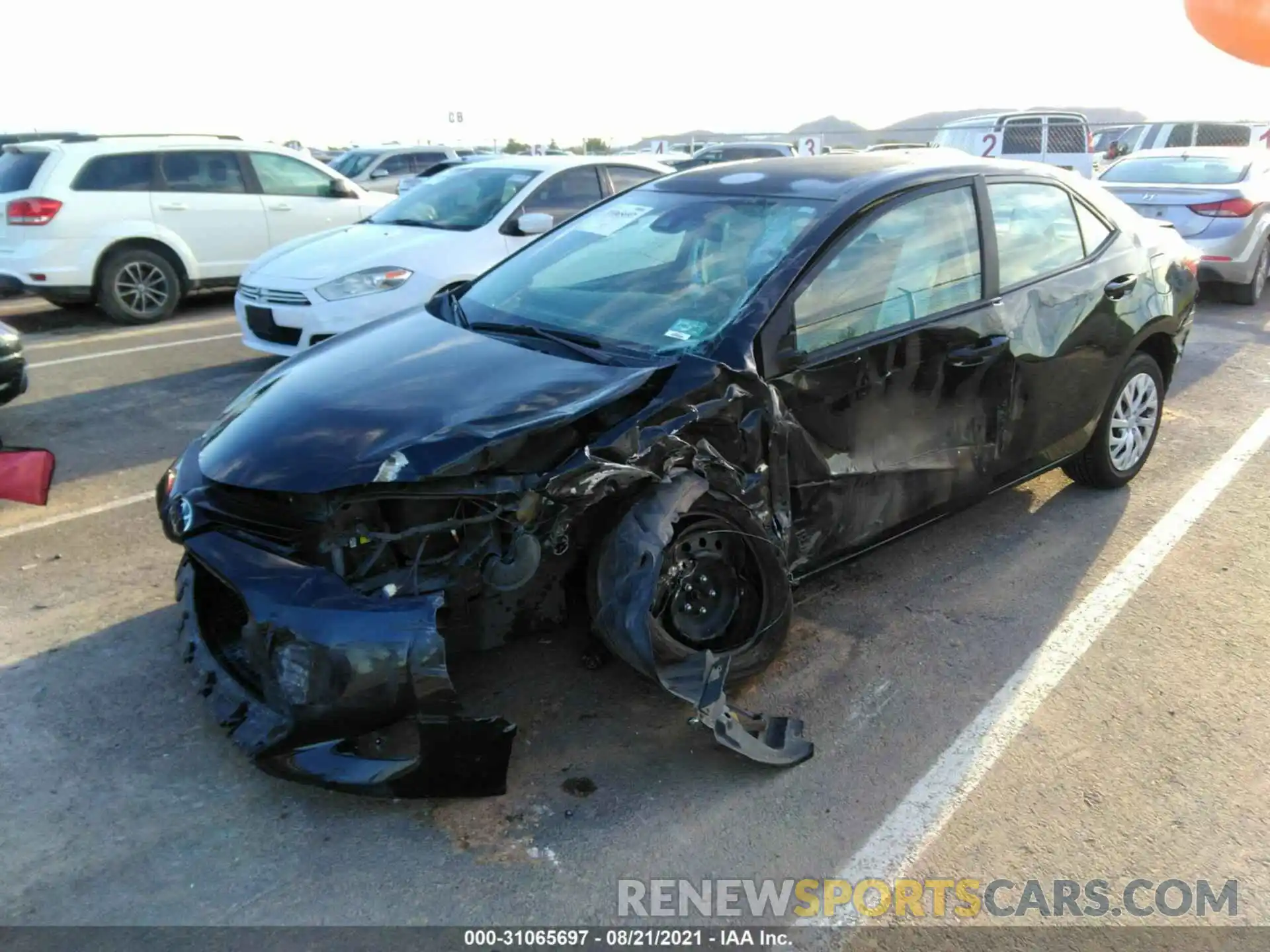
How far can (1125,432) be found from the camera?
511 centimetres

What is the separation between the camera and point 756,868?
2.68 m

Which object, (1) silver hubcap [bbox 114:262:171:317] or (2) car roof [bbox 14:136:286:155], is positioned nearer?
(2) car roof [bbox 14:136:286:155]

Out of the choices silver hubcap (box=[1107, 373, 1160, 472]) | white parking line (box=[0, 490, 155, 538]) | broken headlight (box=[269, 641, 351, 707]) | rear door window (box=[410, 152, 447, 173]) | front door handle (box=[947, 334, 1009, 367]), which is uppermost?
rear door window (box=[410, 152, 447, 173])

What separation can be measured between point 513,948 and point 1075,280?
3.68 meters

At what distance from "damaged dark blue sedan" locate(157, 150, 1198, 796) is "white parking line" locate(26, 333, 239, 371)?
550 cm

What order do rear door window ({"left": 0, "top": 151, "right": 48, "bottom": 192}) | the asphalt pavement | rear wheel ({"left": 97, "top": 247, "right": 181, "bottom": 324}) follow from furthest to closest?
1. rear wheel ({"left": 97, "top": 247, "right": 181, "bottom": 324})
2. rear door window ({"left": 0, "top": 151, "right": 48, "bottom": 192})
3. the asphalt pavement

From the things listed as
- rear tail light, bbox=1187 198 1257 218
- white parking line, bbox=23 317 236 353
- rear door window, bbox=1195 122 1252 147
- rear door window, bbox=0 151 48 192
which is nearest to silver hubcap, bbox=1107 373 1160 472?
rear tail light, bbox=1187 198 1257 218

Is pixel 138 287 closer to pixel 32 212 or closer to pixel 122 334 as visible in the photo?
pixel 122 334

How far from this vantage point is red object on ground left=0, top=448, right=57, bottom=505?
4242 mm

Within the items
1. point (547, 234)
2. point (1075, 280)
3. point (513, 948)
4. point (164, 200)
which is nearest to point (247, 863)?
point (513, 948)

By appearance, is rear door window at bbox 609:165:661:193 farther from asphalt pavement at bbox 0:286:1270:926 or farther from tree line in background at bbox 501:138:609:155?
tree line in background at bbox 501:138:609:155

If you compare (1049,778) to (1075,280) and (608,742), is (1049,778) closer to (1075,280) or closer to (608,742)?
(608,742)

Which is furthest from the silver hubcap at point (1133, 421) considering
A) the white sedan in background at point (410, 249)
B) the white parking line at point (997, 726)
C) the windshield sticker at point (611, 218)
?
the white sedan in background at point (410, 249)

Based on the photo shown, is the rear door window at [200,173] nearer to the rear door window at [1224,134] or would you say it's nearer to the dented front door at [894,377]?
the dented front door at [894,377]
